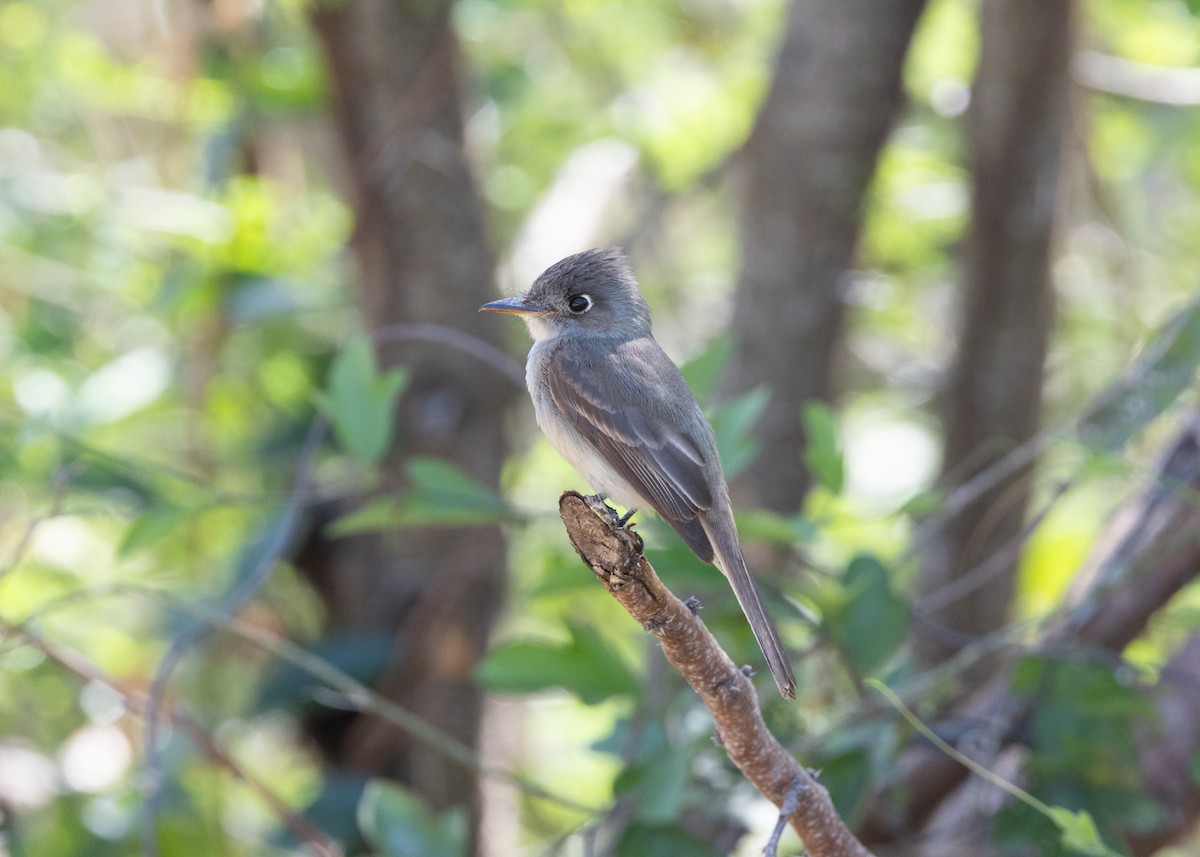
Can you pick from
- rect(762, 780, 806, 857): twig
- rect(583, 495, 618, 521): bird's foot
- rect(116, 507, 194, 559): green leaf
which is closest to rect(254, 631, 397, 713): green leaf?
rect(116, 507, 194, 559): green leaf

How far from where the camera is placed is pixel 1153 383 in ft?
11.4

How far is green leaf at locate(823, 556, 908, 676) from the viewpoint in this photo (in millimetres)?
3143

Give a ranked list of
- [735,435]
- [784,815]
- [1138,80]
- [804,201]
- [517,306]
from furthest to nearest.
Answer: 1. [1138,80]
2. [804,201]
3. [517,306]
4. [735,435]
5. [784,815]

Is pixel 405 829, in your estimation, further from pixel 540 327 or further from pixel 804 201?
pixel 804 201

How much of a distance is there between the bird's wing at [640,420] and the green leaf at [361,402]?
0.41 meters

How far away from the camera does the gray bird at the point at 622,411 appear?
2826 millimetres

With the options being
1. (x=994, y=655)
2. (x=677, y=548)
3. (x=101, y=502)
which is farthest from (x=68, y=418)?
(x=994, y=655)

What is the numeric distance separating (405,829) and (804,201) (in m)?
2.55

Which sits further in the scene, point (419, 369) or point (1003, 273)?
point (419, 369)

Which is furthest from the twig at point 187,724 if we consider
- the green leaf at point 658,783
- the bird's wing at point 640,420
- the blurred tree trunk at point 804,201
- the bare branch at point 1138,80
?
the bare branch at point 1138,80

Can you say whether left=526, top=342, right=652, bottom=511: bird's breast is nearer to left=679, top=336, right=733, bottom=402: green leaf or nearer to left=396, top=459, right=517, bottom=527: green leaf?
left=396, top=459, right=517, bottom=527: green leaf

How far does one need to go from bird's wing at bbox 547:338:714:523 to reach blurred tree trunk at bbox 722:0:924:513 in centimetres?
150

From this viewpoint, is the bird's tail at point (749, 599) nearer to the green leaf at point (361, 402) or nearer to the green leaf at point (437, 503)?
the green leaf at point (437, 503)

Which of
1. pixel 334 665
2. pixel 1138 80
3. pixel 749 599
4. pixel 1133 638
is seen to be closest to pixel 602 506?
pixel 749 599
